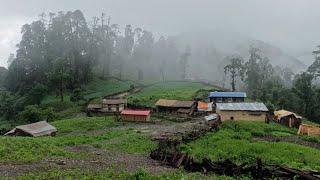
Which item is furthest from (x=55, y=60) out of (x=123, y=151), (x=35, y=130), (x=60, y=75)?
(x=123, y=151)

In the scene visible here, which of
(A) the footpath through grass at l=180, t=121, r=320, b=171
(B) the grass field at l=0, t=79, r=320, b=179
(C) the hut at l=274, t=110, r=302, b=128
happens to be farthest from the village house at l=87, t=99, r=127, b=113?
(A) the footpath through grass at l=180, t=121, r=320, b=171

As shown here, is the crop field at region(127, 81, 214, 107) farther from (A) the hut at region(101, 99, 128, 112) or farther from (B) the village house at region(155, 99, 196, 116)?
(A) the hut at region(101, 99, 128, 112)

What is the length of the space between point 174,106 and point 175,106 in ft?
1.07

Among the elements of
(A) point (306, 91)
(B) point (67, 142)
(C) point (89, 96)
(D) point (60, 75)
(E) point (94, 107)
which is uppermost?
(D) point (60, 75)

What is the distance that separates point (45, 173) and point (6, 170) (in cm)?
326

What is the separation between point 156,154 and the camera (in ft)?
126

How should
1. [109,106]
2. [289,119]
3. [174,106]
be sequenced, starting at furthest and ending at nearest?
[109,106], [174,106], [289,119]

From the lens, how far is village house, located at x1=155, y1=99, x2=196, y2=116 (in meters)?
90.7

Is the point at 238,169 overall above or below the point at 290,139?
above

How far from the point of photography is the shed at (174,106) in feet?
300

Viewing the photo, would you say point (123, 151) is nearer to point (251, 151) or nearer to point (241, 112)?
point (251, 151)

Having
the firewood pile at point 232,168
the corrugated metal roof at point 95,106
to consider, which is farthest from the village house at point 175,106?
the firewood pile at point 232,168

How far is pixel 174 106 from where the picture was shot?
9138cm

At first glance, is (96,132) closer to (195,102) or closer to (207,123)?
(207,123)
